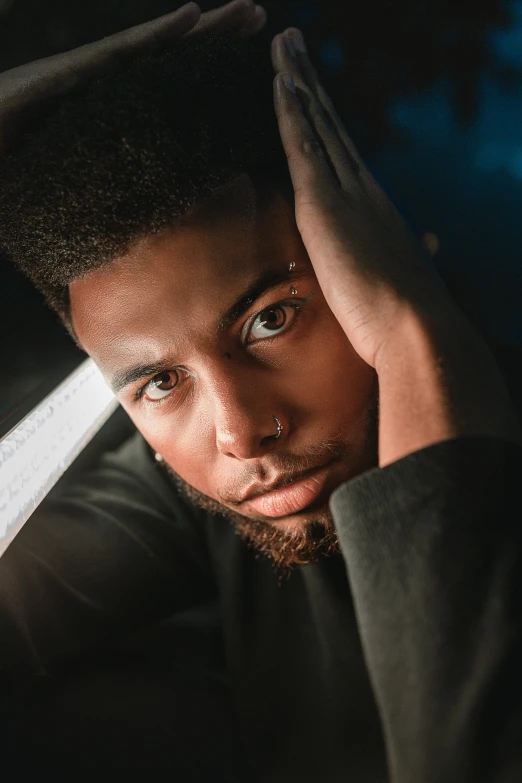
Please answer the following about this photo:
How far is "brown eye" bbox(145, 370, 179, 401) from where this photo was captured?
4.08 ft

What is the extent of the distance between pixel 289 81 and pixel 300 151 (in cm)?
19

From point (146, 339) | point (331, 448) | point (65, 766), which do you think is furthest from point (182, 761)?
point (146, 339)

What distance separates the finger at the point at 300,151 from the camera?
1.10m

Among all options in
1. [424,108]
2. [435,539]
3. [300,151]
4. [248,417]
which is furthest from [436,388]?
[424,108]

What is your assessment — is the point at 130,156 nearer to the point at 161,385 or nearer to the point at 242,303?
the point at 242,303

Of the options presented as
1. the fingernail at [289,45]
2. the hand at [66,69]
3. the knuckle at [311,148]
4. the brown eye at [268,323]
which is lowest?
the brown eye at [268,323]

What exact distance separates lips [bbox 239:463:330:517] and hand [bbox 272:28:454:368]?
28 cm

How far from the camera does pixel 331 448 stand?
110cm

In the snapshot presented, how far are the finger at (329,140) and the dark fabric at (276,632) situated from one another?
664mm

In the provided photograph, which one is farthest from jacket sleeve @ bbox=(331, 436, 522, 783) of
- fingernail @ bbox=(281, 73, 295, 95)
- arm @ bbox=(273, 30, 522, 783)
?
fingernail @ bbox=(281, 73, 295, 95)

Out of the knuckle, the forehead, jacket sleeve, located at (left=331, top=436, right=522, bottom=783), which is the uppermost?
the knuckle

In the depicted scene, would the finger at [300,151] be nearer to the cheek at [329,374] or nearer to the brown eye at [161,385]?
the cheek at [329,374]

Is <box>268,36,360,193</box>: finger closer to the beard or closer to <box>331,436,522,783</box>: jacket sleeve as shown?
the beard

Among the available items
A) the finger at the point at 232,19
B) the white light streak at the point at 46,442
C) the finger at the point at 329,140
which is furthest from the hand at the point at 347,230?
the white light streak at the point at 46,442
